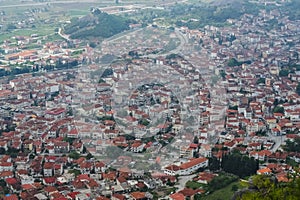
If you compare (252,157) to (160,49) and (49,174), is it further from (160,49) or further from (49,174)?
(160,49)

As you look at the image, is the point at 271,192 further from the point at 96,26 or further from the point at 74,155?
the point at 96,26

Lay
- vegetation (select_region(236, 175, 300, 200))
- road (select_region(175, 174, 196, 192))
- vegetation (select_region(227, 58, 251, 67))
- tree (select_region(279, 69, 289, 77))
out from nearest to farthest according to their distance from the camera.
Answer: vegetation (select_region(236, 175, 300, 200)) < road (select_region(175, 174, 196, 192)) < tree (select_region(279, 69, 289, 77)) < vegetation (select_region(227, 58, 251, 67))

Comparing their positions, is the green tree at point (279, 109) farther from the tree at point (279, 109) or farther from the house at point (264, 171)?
the house at point (264, 171)

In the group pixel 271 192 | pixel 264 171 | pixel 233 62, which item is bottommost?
pixel 264 171

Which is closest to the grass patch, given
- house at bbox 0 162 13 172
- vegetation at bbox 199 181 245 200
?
vegetation at bbox 199 181 245 200

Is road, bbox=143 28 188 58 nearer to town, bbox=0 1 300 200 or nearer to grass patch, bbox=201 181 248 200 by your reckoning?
town, bbox=0 1 300 200

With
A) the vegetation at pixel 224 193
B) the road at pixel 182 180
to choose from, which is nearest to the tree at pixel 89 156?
the road at pixel 182 180

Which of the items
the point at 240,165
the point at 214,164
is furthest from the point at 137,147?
the point at 240,165
